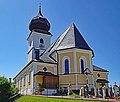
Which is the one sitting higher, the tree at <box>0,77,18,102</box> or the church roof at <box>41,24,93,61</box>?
the church roof at <box>41,24,93,61</box>

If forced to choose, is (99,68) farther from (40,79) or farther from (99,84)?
(40,79)

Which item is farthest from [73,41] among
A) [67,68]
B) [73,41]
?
[67,68]

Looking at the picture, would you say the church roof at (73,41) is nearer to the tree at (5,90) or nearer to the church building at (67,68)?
the church building at (67,68)

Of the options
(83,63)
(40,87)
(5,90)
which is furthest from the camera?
(83,63)

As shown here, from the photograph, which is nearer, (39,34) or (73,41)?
(73,41)

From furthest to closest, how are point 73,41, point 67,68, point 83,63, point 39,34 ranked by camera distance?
point 39,34, point 73,41, point 83,63, point 67,68

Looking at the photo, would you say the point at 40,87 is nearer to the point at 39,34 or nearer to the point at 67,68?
the point at 67,68

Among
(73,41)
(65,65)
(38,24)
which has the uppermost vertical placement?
(38,24)

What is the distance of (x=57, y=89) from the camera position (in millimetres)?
31406

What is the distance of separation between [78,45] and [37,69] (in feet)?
26.3

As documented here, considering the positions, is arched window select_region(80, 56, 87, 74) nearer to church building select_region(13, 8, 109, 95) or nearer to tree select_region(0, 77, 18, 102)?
church building select_region(13, 8, 109, 95)

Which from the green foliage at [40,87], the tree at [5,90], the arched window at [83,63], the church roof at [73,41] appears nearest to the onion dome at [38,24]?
the church roof at [73,41]

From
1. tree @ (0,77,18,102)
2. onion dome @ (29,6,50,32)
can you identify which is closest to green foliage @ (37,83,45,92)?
tree @ (0,77,18,102)

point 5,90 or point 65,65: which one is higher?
point 65,65
